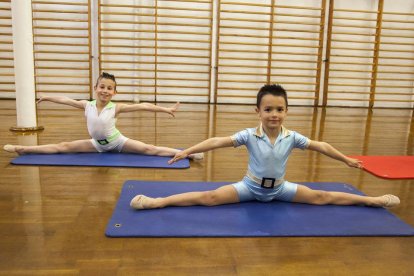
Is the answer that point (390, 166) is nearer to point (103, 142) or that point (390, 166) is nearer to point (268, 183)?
point (268, 183)

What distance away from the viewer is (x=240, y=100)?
27.5 feet

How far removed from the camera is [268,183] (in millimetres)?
2354

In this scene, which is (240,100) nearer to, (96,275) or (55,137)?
(55,137)

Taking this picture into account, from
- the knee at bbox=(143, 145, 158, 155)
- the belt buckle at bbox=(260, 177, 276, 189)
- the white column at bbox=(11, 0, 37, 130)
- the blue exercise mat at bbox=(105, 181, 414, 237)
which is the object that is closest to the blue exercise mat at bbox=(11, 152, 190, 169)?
the knee at bbox=(143, 145, 158, 155)

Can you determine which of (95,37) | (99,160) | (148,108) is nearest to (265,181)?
(148,108)

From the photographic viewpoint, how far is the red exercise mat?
3.19m

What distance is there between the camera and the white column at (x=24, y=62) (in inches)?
177

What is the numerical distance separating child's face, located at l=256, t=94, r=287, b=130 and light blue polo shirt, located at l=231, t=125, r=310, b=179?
10cm

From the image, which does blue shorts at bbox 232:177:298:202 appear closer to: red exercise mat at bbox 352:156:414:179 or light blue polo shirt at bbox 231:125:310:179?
light blue polo shirt at bbox 231:125:310:179

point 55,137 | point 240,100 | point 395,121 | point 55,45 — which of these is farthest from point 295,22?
point 55,137

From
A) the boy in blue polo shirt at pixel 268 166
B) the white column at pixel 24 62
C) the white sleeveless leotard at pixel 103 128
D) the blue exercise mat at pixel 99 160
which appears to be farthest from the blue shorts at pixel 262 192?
the white column at pixel 24 62

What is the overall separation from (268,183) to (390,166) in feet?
5.57

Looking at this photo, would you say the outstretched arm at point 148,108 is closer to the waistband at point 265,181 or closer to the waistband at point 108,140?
the waistband at point 108,140

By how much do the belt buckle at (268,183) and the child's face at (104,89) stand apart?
5.79ft
